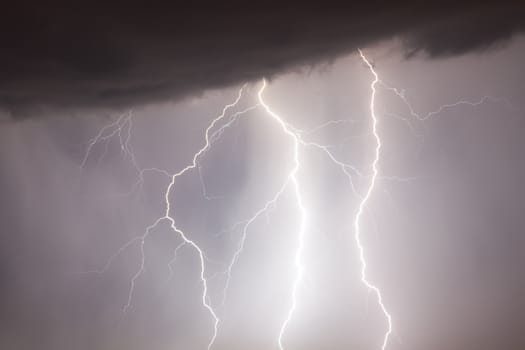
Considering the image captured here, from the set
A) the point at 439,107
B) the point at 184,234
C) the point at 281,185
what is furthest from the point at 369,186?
the point at 184,234

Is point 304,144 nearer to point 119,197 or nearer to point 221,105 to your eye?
point 221,105

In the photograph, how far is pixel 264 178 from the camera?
183 inches

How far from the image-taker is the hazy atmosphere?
3.90m

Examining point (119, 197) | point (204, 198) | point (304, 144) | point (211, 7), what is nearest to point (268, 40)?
point (211, 7)

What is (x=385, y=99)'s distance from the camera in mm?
4391

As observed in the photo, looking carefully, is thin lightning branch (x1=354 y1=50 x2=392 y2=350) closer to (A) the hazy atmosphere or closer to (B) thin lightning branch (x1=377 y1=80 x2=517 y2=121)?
(A) the hazy atmosphere

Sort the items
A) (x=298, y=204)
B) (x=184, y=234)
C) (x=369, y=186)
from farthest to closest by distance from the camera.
Answer: (x=184, y=234), (x=298, y=204), (x=369, y=186)

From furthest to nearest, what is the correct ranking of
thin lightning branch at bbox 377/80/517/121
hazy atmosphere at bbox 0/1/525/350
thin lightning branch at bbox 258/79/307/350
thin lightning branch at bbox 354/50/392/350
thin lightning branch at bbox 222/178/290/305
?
1. thin lightning branch at bbox 222/178/290/305
2. thin lightning branch at bbox 258/79/307/350
3. thin lightning branch at bbox 354/50/392/350
4. thin lightning branch at bbox 377/80/517/121
5. hazy atmosphere at bbox 0/1/525/350

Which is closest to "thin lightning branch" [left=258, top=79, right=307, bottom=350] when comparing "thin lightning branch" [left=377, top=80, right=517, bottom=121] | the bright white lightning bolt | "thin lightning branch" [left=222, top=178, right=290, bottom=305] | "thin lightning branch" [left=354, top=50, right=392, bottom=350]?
the bright white lightning bolt

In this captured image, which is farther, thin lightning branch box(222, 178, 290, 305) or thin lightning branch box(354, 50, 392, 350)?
thin lightning branch box(222, 178, 290, 305)

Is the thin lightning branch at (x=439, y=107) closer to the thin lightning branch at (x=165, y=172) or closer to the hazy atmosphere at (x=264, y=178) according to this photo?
the hazy atmosphere at (x=264, y=178)

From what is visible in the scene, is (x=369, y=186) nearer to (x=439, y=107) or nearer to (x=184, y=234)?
(x=439, y=107)

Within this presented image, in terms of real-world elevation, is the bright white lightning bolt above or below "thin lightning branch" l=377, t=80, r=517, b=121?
below

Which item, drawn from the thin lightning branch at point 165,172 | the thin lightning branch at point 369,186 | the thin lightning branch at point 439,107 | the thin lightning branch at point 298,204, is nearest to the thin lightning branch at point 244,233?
the thin lightning branch at point 298,204
